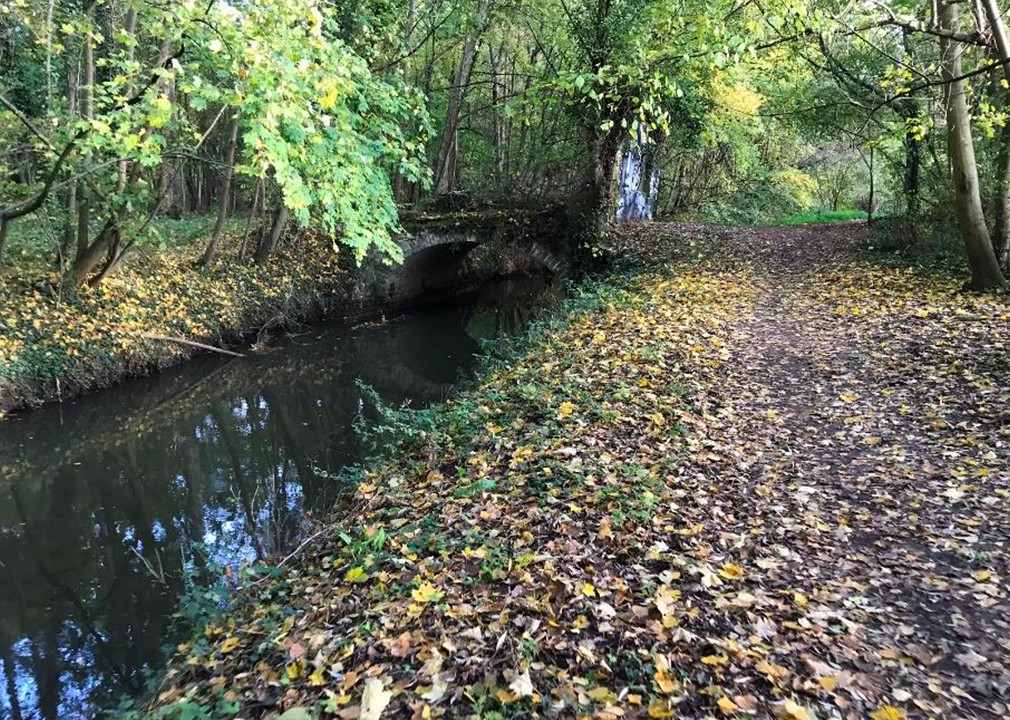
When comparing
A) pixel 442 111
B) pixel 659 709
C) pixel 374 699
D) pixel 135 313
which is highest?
pixel 442 111

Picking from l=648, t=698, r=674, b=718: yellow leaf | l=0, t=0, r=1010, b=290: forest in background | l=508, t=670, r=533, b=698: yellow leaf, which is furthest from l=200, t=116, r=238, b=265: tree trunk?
l=648, t=698, r=674, b=718: yellow leaf

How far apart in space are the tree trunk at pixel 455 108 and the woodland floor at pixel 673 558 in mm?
14236

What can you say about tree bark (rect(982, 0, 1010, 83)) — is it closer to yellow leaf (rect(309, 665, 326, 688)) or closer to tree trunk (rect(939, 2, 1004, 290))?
tree trunk (rect(939, 2, 1004, 290))

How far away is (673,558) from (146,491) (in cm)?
745

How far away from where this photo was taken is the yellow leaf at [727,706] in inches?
120

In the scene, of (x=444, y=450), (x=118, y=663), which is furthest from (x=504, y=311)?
(x=118, y=663)

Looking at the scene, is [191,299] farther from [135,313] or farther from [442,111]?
[442,111]

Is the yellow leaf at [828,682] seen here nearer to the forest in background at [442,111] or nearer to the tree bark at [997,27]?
the forest in background at [442,111]

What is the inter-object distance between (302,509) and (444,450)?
2.25 meters

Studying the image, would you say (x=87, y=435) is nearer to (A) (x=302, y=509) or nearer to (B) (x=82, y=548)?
(B) (x=82, y=548)

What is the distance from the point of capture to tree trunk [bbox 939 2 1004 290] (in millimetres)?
10031

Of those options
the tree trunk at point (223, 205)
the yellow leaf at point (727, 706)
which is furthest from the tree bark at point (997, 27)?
the tree trunk at point (223, 205)

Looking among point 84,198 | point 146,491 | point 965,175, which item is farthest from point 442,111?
point 146,491

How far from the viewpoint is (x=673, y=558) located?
4379 mm
